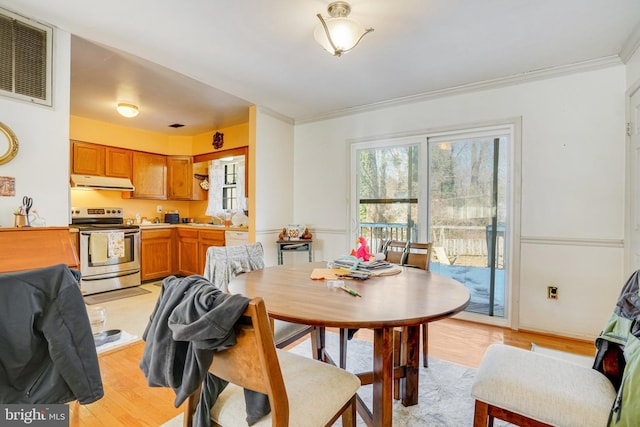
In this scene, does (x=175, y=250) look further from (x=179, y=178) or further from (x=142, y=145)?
(x=142, y=145)

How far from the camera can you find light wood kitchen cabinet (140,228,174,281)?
4475mm

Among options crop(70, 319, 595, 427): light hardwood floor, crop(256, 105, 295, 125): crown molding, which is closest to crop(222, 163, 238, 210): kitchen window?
crop(256, 105, 295, 125): crown molding

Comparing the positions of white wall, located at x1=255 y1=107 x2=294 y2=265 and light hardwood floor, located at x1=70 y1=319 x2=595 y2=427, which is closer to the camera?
light hardwood floor, located at x1=70 y1=319 x2=595 y2=427

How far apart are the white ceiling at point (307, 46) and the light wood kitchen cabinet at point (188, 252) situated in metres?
2.00

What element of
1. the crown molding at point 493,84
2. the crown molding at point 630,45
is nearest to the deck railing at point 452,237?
the crown molding at point 493,84

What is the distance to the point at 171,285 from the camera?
979 mm

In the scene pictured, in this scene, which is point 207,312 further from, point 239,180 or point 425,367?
point 239,180

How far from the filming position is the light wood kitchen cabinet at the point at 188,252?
465 centimetres

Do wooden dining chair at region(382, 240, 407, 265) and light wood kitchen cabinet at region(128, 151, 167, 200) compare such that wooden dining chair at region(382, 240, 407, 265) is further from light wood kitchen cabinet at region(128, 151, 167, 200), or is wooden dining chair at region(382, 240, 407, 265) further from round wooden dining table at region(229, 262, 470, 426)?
light wood kitchen cabinet at region(128, 151, 167, 200)

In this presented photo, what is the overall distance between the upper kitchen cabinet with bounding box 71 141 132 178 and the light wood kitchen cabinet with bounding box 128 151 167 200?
4.8 inches

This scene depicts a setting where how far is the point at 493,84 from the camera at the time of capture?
299 centimetres

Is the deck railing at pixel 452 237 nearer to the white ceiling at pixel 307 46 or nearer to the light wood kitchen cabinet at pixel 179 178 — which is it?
the white ceiling at pixel 307 46

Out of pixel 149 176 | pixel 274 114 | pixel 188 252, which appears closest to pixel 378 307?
pixel 274 114

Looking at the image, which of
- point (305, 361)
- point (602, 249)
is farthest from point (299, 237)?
point (602, 249)
